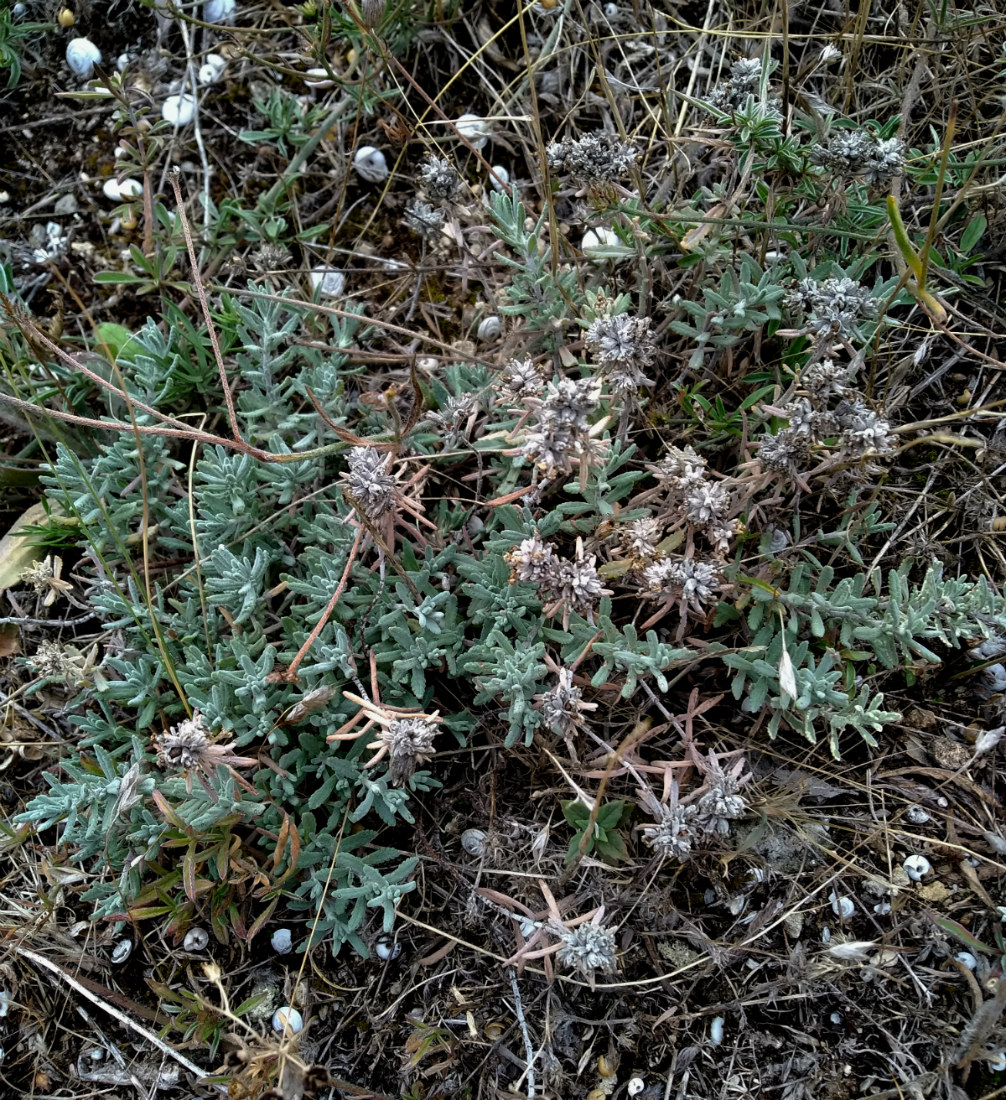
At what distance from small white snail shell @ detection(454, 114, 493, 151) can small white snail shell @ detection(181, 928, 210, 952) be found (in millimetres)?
3188

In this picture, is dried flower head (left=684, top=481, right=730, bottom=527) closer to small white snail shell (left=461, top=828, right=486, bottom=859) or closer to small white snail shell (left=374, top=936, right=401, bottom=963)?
small white snail shell (left=461, top=828, right=486, bottom=859)

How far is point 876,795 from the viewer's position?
9.46ft

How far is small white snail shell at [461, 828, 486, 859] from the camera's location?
2971 mm

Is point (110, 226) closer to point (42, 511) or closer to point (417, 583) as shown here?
point (42, 511)

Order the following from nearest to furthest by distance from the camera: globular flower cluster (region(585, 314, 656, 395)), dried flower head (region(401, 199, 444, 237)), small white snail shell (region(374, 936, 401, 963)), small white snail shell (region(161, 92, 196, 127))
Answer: globular flower cluster (region(585, 314, 656, 395)) < small white snail shell (region(374, 936, 401, 963)) < dried flower head (region(401, 199, 444, 237)) < small white snail shell (region(161, 92, 196, 127))

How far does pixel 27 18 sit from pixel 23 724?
316 centimetres

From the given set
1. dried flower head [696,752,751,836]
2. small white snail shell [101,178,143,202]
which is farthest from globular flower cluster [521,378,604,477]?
small white snail shell [101,178,143,202]

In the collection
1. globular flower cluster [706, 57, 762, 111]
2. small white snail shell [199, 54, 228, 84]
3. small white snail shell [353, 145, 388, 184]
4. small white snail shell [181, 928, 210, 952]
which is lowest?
small white snail shell [181, 928, 210, 952]

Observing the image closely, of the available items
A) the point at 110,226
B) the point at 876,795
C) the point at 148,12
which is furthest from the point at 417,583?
the point at 148,12

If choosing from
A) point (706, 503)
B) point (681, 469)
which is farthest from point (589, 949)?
point (681, 469)

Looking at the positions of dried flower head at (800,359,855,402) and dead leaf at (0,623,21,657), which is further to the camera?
dead leaf at (0,623,21,657)

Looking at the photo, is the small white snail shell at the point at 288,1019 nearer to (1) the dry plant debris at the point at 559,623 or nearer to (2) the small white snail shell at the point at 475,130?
(1) the dry plant debris at the point at 559,623

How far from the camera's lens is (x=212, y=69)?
3998mm

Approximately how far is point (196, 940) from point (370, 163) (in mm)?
3130
